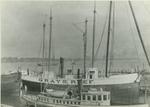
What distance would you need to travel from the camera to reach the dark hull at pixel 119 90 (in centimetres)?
147

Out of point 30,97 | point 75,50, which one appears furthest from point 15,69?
point 75,50

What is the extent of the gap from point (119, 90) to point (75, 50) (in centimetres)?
23

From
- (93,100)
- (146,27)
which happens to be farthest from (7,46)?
(146,27)

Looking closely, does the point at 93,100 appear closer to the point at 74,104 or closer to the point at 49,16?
the point at 74,104

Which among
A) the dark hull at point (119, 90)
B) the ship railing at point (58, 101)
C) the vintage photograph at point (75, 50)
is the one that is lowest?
the ship railing at point (58, 101)

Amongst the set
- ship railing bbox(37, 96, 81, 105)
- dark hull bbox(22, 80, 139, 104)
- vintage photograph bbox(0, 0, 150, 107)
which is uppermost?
vintage photograph bbox(0, 0, 150, 107)

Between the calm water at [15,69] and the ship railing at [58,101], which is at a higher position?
the calm water at [15,69]

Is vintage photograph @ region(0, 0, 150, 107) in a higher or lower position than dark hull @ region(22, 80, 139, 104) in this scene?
higher

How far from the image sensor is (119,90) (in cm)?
150

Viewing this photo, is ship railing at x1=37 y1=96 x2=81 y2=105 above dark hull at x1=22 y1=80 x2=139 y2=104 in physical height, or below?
below

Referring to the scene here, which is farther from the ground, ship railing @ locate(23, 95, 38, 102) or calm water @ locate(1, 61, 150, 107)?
calm water @ locate(1, 61, 150, 107)

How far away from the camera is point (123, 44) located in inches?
57.6

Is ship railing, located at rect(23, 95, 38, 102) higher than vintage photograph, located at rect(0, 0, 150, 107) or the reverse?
the reverse

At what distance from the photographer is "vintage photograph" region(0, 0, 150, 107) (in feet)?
4.71
